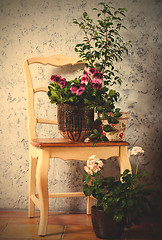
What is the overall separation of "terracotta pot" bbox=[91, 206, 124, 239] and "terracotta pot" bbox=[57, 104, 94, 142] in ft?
1.34

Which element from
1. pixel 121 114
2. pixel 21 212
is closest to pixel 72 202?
pixel 21 212

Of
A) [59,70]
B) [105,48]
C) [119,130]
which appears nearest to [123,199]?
[119,130]

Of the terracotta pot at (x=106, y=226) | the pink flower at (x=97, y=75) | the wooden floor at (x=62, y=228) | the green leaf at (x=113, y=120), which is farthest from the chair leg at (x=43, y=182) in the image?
the pink flower at (x=97, y=75)

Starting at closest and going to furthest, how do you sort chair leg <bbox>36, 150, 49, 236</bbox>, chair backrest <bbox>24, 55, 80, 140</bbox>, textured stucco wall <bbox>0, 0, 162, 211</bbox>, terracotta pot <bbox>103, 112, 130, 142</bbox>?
1. chair leg <bbox>36, 150, 49, 236</bbox>
2. terracotta pot <bbox>103, 112, 130, 142</bbox>
3. chair backrest <bbox>24, 55, 80, 140</bbox>
4. textured stucco wall <bbox>0, 0, 162, 211</bbox>

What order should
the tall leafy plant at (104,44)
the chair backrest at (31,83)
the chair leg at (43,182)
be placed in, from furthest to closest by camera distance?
the chair backrest at (31,83)
the tall leafy plant at (104,44)
the chair leg at (43,182)

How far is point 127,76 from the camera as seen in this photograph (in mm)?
1848

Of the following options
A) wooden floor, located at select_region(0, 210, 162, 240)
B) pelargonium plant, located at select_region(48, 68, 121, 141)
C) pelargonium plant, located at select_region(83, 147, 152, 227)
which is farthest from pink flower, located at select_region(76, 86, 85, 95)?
wooden floor, located at select_region(0, 210, 162, 240)

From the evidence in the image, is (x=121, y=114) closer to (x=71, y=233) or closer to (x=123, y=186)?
(x=123, y=186)

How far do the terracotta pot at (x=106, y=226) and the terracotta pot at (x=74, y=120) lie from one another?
0.41 m

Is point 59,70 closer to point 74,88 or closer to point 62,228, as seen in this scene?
point 74,88

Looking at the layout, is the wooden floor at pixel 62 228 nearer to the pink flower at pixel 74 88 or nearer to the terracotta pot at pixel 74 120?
the terracotta pot at pixel 74 120

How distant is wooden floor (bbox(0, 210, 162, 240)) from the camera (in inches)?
54.2

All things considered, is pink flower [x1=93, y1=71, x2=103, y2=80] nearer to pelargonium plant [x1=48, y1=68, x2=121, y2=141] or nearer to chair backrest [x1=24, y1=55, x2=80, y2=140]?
pelargonium plant [x1=48, y1=68, x2=121, y2=141]

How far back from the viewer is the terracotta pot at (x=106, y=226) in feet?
4.32
